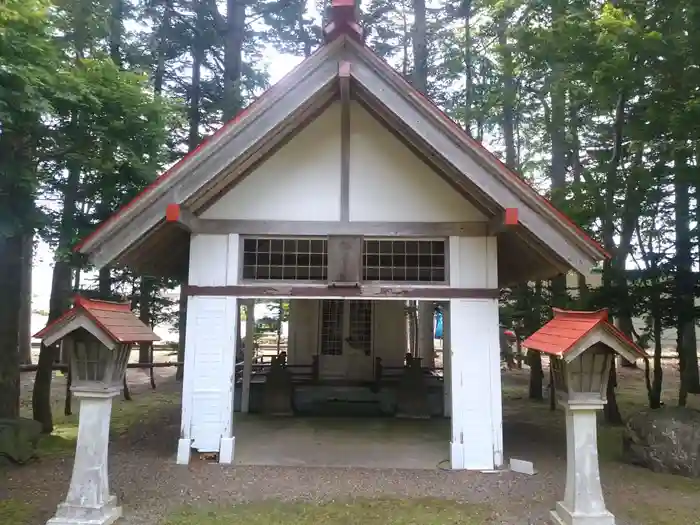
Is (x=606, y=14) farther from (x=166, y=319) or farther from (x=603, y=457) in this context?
(x=166, y=319)

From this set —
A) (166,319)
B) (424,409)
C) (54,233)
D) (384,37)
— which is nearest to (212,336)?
(54,233)

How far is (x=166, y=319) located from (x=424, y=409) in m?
9.68

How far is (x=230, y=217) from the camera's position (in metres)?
7.40

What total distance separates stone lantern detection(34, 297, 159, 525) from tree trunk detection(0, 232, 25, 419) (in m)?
3.72

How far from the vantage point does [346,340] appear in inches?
546

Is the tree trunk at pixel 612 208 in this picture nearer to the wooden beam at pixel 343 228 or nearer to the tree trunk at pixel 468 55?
the wooden beam at pixel 343 228

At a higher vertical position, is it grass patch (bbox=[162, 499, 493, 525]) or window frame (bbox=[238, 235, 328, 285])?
window frame (bbox=[238, 235, 328, 285])

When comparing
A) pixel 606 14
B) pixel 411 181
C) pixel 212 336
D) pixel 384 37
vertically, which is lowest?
pixel 212 336

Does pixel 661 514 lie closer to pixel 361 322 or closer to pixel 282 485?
pixel 282 485

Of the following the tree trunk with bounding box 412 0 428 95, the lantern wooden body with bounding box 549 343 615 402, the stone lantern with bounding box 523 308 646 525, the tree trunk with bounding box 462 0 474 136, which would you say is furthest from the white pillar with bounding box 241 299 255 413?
the tree trunk with bounding box 462 0 474 136

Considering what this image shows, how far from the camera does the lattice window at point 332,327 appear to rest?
13914 mm

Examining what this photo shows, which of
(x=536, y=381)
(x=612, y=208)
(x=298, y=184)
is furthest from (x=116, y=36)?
(x=536, y=381)

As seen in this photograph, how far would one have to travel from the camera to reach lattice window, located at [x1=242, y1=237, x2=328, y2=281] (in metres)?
7.49

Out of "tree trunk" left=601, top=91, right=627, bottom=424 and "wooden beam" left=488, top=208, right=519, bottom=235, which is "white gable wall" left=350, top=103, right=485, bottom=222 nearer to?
"wooden beam" left=488, top=208, right=519, bottom=235
